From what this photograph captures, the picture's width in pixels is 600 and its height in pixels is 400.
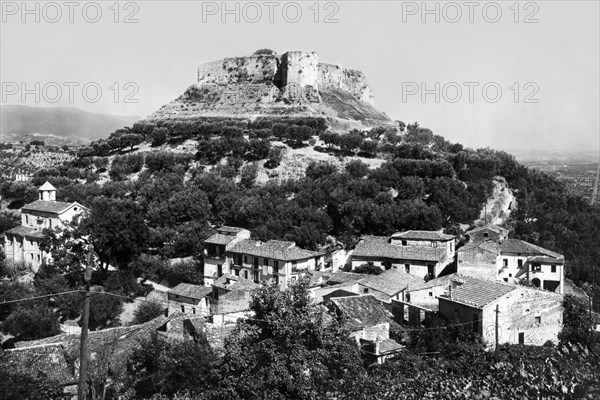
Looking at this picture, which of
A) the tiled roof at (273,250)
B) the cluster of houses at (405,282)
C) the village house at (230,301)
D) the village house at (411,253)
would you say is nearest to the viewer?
the cluster of houses at (405,282)

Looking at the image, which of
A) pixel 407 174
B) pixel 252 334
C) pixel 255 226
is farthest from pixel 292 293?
pixel 407 174

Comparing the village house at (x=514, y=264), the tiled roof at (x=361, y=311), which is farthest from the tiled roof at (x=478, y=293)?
the village house at (x=514, y=264)

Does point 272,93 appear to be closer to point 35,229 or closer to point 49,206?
point 49,206

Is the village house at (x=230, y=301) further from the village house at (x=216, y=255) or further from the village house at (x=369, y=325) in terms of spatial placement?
the village house at (x=369, y=325)

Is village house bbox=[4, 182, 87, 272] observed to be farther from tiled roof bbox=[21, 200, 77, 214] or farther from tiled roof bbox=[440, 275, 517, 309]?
tiled roof bbox=[440, 275, 517, 309]

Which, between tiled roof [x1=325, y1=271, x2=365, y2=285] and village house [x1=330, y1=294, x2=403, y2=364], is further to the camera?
tiled roof [x1=325, y1=271, x2=365, y2=285]

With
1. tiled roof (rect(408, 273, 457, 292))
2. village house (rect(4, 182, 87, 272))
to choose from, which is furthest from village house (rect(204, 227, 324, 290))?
village house (rect(4, 182, 87, 272))
